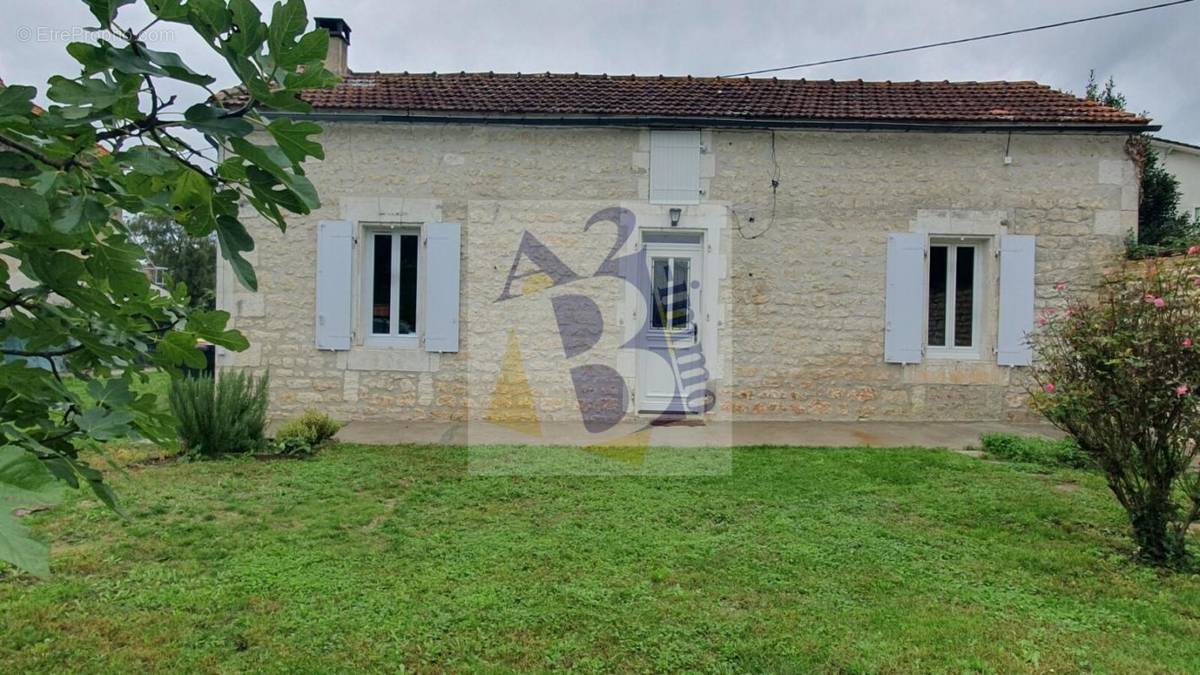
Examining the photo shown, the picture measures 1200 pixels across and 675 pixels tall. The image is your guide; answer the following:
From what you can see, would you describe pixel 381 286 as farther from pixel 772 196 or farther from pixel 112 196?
pixel 112 196

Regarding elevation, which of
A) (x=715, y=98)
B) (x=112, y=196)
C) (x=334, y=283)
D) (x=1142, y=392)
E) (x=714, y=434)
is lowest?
(x=714, y=434)

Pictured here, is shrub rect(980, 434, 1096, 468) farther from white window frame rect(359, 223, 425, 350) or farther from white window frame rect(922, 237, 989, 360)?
white window frame rect(359, 223, 425, 350)

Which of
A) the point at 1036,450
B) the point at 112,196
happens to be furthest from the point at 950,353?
the point at 112,196

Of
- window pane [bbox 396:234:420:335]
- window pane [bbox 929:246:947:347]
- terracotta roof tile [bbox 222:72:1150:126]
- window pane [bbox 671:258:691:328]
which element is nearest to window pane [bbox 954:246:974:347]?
window pane [bbox 929:246:947:347]

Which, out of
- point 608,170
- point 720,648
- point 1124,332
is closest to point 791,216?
point 608,170

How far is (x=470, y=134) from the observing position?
25.5 feet

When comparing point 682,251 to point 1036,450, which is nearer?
point 1036,450

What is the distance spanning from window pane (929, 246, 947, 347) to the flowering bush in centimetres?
442

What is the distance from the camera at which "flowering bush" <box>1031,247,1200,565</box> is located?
3.20 meters

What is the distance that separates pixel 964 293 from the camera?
26.2ft

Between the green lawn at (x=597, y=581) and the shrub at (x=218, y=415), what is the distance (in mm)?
853

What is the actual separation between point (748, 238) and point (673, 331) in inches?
55.9

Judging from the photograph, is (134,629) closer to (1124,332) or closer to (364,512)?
(364,512)

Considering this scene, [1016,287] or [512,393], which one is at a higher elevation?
[1016,287]
